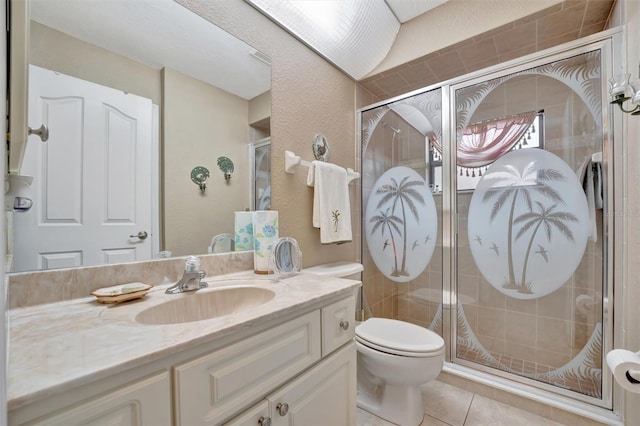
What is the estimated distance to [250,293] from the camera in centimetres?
100

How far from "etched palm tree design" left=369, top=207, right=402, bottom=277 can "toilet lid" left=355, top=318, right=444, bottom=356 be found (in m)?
0.40

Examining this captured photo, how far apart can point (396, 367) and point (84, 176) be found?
145 centimetres

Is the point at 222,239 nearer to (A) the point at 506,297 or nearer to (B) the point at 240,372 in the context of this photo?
(B) the point at 240,372

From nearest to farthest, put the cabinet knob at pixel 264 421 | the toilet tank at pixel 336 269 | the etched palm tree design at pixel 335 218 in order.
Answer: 1. the cabinet knob at pixel 264 421
2. the toilet tank at pixel 336 269
3. the etched palm tree design at pixel 335 218

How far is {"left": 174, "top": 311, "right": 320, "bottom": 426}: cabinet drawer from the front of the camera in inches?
21.8

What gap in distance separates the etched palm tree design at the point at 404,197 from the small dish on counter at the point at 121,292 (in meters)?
1.49

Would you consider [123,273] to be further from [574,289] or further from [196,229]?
[574,289]

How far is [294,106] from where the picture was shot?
1.51m

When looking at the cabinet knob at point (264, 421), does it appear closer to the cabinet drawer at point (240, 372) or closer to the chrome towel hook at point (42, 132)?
the cabinet drawer at point (240, 372)

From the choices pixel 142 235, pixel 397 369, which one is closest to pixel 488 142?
pixel 397 369

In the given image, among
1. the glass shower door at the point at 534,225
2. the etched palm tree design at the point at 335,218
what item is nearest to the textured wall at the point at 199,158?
the etched palm tree design at the point at 335,218

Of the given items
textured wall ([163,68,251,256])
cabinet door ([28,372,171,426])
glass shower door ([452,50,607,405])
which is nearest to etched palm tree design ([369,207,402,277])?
glass shower door ([452,50,607,405])

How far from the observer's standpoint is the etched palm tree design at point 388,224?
6.11 ft

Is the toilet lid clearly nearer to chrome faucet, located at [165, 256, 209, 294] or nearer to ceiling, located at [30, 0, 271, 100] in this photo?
chrome faucet, located at [165, 256, 209, 294]
